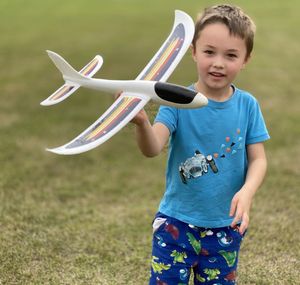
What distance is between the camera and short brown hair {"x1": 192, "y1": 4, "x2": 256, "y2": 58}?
7.80 feet

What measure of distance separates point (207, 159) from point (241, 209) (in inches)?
11.8

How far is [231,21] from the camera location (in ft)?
7.79

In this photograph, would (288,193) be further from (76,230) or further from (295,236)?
(76,230)

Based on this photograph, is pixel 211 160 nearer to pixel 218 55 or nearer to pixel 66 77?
pixel 218 55

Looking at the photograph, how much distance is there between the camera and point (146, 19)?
626 inches

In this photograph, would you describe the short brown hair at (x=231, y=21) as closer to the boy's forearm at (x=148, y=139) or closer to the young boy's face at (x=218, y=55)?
the young boy's face at (x=218, y=55)

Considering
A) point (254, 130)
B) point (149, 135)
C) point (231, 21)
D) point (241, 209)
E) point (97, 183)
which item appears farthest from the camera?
point (97, 183)

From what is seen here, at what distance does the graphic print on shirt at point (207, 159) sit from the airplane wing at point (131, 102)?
39cm

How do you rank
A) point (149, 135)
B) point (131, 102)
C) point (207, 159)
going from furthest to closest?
point (207, 159) < point (149, 135) < point (131, 102)

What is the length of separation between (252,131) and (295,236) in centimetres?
194

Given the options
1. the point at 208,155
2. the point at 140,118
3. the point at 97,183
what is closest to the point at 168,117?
the point at 208,155

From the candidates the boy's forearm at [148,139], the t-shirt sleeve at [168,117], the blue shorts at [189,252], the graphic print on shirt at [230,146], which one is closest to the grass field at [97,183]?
the boy's forearm at [148,139]

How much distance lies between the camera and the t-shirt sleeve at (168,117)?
2422 millimetres

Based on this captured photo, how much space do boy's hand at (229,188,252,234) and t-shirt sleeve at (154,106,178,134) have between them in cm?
39
